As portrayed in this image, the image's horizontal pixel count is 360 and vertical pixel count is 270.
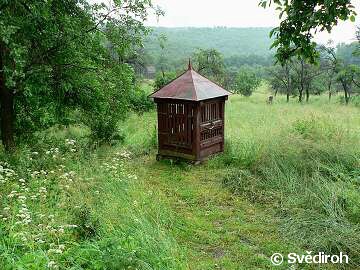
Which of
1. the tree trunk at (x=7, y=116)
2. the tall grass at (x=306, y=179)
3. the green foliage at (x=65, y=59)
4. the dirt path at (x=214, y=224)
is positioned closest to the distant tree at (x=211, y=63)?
the tall grass at (x=306, y=179)

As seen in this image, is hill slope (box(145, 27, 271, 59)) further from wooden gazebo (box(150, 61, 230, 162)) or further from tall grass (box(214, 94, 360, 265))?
tall grass (box(214, 94, 360, 265))

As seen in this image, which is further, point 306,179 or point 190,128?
point 190,128

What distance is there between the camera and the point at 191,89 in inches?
355

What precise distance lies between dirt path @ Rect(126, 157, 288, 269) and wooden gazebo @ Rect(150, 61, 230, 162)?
1.08 meters

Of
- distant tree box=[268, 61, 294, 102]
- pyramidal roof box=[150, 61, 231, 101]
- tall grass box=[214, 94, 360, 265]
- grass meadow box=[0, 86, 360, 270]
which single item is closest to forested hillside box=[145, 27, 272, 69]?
distant tree box=[268, 61, 294, 102]

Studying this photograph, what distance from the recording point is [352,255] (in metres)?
4.45

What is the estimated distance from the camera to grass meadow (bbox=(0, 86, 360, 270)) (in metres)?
3.73

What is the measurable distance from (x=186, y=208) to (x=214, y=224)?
2.50ft

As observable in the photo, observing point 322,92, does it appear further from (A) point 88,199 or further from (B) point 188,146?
(A) point 88,199

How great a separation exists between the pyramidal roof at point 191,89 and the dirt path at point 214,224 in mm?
1878

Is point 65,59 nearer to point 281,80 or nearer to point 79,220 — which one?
point 79,220

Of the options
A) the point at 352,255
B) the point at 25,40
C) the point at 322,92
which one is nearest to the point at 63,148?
the point at 25,40

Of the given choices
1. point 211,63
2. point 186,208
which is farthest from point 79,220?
point 211,63

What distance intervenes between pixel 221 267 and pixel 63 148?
4169mm
